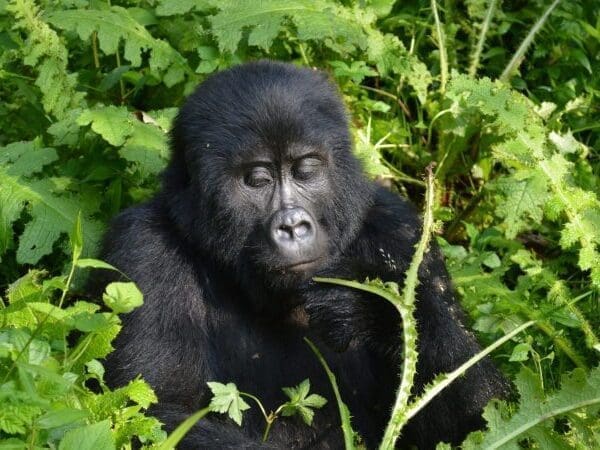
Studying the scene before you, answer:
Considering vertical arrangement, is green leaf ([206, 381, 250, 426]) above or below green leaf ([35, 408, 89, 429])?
below

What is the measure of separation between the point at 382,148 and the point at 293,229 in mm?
2681

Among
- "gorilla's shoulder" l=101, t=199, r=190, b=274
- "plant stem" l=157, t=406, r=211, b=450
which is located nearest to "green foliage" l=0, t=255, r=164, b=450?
"plant stem" l=157, t=406, r=211, b=450

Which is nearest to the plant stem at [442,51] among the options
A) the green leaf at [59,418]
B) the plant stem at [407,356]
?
the plant stem at [407,356]

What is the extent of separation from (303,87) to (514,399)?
158cm

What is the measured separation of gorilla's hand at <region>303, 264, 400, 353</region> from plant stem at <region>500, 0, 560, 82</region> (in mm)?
3097

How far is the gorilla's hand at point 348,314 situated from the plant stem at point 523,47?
310 centimetres

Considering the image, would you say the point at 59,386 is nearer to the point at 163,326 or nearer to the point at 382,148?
the point at 163,326

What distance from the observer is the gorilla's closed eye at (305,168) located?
414cm

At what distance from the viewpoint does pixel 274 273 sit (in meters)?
4.01

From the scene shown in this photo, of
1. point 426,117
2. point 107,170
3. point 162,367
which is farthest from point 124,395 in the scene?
point 426,117

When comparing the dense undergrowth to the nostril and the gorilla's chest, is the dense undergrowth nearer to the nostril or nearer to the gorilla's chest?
the gorilla's chest

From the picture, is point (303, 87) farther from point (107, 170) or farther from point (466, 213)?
point (466, 213)

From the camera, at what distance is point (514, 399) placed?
4.32 meters

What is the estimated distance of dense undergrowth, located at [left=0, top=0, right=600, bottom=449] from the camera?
353 centimetres
